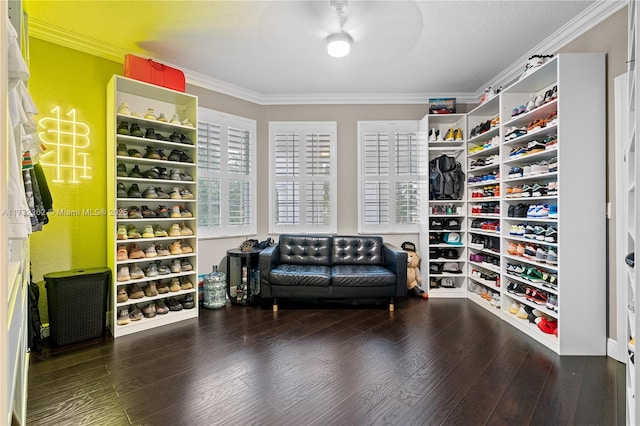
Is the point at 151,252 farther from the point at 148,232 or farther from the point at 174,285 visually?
the point at 174,285

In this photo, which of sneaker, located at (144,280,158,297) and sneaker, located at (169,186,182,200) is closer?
sneaker, located at (144,280,158,297)

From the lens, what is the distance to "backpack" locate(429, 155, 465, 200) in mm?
4078

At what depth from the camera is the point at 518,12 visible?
2.55 m

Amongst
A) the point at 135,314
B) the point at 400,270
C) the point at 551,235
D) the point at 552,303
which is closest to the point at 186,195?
the point at 135,314

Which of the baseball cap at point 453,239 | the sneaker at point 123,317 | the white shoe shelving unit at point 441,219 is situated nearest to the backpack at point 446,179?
the white shoe shelving unit at point 441,219

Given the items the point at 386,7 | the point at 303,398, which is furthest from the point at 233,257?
the point at 386,7

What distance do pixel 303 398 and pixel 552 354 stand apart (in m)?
2.13

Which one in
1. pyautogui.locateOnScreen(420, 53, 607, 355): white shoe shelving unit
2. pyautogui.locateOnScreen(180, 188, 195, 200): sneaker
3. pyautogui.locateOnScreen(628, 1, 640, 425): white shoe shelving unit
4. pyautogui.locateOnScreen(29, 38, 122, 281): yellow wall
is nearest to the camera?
pyautogui.locateOnScreen(628, 1, 640, 425): white shoe shelving unit

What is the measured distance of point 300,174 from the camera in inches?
178

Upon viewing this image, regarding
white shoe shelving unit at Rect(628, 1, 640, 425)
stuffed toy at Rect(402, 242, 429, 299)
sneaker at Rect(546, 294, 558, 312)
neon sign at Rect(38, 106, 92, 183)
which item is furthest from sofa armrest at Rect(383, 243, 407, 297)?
neon sign at Rect(38, 106, 92, 183)

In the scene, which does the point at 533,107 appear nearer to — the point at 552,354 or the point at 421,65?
the point at 421,65

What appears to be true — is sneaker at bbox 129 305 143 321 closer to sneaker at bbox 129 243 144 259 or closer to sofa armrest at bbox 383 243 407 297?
sneaker at bbox 129 243 144 259

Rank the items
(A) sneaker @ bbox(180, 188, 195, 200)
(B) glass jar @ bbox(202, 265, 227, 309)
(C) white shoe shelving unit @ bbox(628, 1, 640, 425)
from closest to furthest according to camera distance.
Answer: (C) white shoe shelving unit @ bbox(628, 1, 640, 425) < (A) sneaker @ bbox(180, 188, 195, 200) < (B) glass jar @ bbox(202, 265, 227, 309)

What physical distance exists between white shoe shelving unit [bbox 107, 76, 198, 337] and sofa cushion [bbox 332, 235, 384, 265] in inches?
72.3
